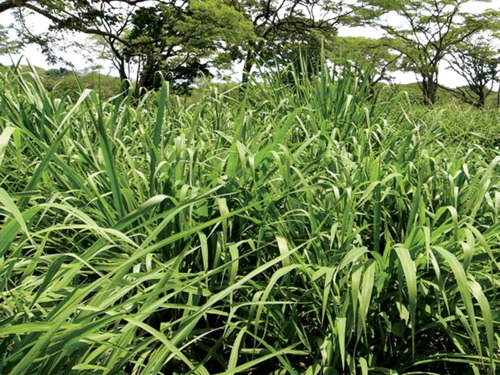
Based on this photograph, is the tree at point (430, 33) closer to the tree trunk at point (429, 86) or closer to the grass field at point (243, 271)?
the tree trunk at point (429, 86)

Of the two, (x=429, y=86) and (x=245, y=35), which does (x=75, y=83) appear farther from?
(x=429, y=86)

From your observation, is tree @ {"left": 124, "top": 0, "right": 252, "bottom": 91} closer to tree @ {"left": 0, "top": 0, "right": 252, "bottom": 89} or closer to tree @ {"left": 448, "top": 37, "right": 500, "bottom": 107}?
tree @ {"left": 0, "top": 0, "right": 252, "bottom": 89}

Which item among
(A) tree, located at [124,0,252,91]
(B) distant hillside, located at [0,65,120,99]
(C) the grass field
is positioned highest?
(A) tree, located at [124,0,252,91]

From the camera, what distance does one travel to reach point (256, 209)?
1.23 meters

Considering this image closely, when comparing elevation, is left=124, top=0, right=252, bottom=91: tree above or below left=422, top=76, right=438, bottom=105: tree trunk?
above

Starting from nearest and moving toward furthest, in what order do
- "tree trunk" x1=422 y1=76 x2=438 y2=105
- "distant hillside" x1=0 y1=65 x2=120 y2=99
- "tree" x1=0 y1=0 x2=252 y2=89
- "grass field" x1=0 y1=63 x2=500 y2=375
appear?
"grass field" x1=0 y1=63 x2=500 y2=375
"distant hillside" x1=0 y1=65 x2=120 y2=99
"tree" x1=0 y1=0 x2=252 y2=89
"tree trunk" x1=422 y1=76 x2=438 y2=105

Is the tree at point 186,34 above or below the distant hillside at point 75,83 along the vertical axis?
above

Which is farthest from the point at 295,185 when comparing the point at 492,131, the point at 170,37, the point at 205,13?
the point at 170,37

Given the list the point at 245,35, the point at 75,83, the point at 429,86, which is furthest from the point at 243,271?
the point at 429,86

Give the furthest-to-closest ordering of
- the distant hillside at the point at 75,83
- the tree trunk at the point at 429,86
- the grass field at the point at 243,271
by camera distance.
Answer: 1. the tree trunk at the point at 429,86
2. the distant hillside at the point at 75,83
3. the grass field at the point at 243,271

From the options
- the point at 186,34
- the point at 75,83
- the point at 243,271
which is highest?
the point at 186,34

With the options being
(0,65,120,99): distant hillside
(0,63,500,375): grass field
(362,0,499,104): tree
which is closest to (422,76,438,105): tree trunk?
(362,0,499,104): tree

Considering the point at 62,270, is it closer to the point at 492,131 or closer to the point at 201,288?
the point at 201,288

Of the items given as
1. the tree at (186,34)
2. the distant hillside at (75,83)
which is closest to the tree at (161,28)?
the tree at (186,34)
